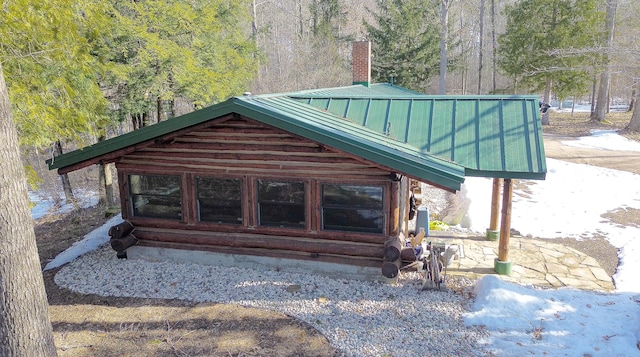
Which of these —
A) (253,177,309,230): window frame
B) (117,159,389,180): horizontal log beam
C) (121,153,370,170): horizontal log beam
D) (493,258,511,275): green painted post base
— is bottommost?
(493,258,511,275): green painted post base

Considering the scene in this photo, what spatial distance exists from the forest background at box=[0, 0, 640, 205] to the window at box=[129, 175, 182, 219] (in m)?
1.50

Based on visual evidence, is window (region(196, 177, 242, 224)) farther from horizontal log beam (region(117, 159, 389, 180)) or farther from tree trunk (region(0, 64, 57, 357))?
tree trunk (region(0, 64, 57, 357))

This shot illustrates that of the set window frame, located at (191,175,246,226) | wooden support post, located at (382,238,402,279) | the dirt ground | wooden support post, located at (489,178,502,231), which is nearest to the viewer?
the dirt ground

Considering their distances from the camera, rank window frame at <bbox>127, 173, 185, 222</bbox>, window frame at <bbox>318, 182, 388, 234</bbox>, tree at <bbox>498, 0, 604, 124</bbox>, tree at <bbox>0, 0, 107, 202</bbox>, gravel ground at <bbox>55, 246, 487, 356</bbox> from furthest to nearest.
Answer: tree at <bbox>498, 0, 604, 124</bbox> → window frame at <bbox>127, 173, 185, 222</bbox> → window frame at <bbox>318, 182, 388, 234</bbox> → tree at <bbox>0, 0, 107, 202</bbox> → gravel ground at <bbox>55, 246, 487, 356</bbox>

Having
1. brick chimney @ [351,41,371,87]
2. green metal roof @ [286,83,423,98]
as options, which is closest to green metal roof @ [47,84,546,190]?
green metal roof @ [286,83,423,98]

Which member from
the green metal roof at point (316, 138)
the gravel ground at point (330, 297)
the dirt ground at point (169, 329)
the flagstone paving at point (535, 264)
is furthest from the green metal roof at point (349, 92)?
the dirt ground at point (169, 329)

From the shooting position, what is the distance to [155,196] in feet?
31.5

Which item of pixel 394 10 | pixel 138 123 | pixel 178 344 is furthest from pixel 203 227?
pixel 394 10

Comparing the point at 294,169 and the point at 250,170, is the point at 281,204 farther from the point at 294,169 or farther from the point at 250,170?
the point at 250,170

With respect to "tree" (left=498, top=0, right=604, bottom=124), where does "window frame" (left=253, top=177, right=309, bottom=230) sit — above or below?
below

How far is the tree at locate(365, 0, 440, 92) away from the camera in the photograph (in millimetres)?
33188

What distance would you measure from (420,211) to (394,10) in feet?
85.6

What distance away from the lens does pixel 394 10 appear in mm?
33312

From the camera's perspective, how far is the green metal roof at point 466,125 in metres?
8.12
